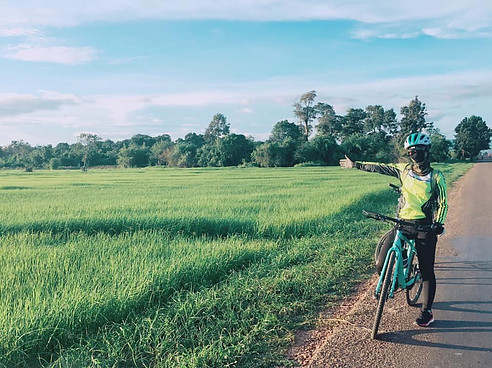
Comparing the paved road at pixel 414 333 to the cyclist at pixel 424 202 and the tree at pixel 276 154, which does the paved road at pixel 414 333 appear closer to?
the cyclist at pixel 424 202

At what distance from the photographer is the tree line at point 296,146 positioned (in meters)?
52.5

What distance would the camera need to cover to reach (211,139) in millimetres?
82438

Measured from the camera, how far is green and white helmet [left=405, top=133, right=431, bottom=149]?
3.69m

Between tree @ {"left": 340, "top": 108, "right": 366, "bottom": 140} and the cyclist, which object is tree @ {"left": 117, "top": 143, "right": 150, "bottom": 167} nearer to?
tree @ {"left": 340, "top": 108, "right": 366, "bottom": 140}

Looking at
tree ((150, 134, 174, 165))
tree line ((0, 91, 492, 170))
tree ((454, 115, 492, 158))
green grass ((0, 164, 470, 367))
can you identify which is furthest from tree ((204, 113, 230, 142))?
green grass ((0, 164, 470, 367))

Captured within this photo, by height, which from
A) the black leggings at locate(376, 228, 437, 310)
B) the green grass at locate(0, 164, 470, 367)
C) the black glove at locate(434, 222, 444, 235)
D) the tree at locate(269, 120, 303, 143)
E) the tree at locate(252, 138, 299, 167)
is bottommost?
the green grass at locate(0, 164, 470, 367)

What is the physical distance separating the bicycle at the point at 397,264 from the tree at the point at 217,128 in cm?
7799

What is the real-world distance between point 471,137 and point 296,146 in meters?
42.3

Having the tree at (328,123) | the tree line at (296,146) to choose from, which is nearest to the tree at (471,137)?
the tree line at (296,146)

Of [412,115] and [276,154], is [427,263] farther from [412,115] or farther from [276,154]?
[412,115]

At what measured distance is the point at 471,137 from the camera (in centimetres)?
7444

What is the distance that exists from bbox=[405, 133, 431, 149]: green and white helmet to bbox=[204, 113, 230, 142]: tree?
7803 cm

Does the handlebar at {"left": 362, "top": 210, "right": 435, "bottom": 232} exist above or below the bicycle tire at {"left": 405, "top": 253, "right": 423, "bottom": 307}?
above

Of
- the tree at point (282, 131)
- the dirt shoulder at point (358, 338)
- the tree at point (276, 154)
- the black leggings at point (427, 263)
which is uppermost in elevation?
the tree at point (282, 131)
